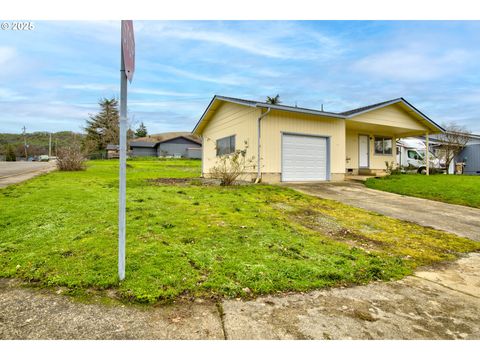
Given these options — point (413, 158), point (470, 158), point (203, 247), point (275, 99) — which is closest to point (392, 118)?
point (413, 158)

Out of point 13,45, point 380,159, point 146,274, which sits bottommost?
point 146,274

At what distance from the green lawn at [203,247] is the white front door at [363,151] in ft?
37.0

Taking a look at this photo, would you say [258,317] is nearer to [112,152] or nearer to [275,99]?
[112,152]

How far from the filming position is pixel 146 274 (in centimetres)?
284

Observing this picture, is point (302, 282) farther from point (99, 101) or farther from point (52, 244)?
point (99, 101)

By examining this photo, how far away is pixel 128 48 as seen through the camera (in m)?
2.51

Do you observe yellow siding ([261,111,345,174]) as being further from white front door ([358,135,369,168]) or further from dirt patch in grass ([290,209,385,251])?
dirt patch in grass ([290,209,385,251])

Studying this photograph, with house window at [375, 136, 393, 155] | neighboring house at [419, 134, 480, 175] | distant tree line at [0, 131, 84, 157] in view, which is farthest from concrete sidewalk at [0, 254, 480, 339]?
distant tree line at [0, 131, 84, 157]

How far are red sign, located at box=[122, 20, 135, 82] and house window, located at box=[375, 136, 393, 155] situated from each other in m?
17.7

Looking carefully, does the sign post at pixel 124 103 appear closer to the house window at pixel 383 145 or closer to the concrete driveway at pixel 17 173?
the concrete driveway at pixel 17 173

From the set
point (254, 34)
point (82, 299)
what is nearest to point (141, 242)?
point (82, 299)
